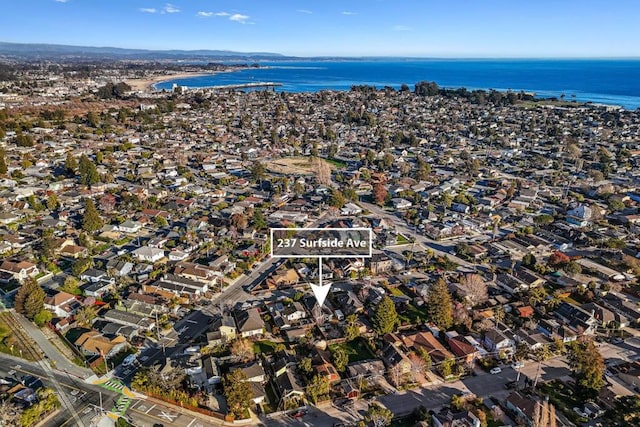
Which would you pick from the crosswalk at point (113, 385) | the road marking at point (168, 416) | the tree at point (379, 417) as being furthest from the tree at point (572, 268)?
the crosswalk at point (113, 385)

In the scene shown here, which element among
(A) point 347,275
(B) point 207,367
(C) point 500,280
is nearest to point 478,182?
(C) point 500,280

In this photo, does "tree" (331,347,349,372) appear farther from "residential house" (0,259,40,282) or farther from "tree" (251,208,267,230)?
"residential house" (0,259,40,282)

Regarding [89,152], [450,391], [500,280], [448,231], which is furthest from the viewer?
[89,152]

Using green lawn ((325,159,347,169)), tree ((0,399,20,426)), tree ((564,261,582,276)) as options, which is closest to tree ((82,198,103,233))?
tree ((0,399,20,426))

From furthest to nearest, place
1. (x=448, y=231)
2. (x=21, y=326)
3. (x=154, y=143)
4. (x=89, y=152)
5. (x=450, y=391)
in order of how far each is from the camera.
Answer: (x=154, y=143) → (x=89, y=152) → (x=448, y=231) → (x=21, y=326) → (x=450, y=391)

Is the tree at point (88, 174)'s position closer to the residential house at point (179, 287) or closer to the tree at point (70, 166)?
the tree at point (70, 166)

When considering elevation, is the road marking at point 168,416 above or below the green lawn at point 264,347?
above

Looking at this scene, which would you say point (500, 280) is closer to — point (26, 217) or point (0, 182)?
point (26, 217)
